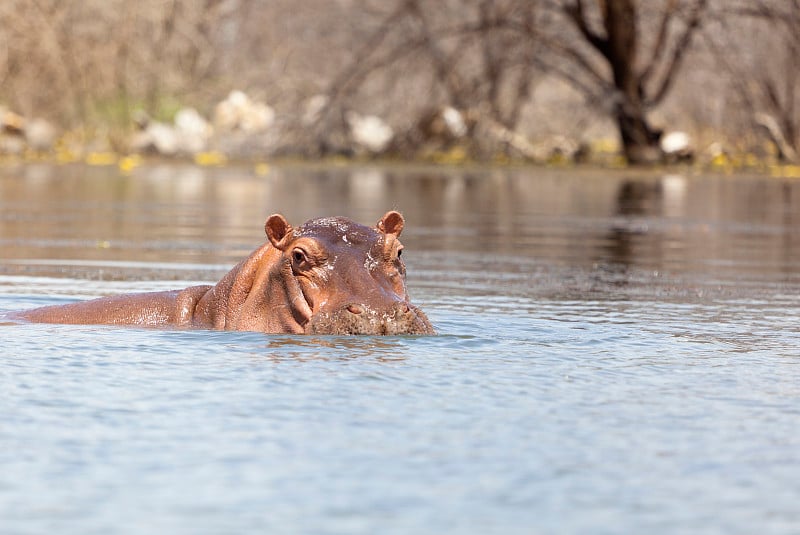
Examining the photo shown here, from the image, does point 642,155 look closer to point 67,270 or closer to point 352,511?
point 67,270

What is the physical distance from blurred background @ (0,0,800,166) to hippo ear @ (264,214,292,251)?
1747 centimetres

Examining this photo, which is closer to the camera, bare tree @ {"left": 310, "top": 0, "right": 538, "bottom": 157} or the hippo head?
the hippo head

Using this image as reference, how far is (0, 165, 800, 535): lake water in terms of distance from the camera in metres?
4.02

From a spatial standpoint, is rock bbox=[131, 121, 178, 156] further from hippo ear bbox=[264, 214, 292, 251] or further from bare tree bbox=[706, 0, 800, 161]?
hippo ear bbox=[264, 214, 292, 251]

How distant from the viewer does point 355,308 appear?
624 centimetres

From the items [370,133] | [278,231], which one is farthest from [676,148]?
[278,231]

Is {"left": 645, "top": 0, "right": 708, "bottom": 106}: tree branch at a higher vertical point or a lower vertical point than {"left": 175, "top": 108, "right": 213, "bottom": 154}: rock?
higher

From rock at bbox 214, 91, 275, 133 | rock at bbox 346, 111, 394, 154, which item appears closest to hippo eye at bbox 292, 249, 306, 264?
rock at bbox 346, 111, 394, 154

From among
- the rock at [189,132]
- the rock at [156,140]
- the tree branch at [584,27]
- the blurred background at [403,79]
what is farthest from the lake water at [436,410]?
the rock at [189,132]

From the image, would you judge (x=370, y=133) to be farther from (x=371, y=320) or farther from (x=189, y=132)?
(x=371, y=320)

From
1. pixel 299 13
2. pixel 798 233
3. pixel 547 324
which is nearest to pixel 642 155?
pixel 299 13

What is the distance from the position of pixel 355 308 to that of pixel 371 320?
3.4 inches

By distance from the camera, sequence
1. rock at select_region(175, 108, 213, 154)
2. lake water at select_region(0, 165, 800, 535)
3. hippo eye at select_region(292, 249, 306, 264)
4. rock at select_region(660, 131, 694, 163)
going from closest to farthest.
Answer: lake water at select_region(0, 165, 800, 535)
hippo eye at select_region(292, 249, 306, 264)
rock at select_region(660, 131, 694, 163)
rock at select_region(175, 108, 213, 154)

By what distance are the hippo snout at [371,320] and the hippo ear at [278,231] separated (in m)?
0.45
